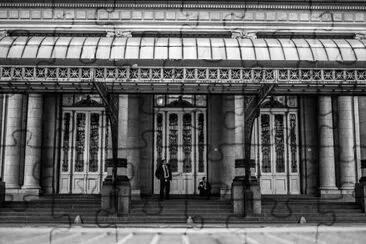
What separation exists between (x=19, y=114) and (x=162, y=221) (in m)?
11.1

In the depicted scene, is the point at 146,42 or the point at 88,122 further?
the point at 88,122

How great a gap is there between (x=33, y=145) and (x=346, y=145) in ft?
53.8

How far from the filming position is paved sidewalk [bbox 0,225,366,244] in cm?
1373

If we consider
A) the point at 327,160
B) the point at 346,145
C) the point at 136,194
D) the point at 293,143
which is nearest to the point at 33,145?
the point at 136,194

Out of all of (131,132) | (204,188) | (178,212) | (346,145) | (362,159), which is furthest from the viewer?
(346,145)

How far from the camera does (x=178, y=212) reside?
21312 mm

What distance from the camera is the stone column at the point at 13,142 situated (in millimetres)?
26359

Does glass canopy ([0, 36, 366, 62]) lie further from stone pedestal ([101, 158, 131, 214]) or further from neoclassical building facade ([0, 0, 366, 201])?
neoclassical building facade ([0, 0, 366, 201])

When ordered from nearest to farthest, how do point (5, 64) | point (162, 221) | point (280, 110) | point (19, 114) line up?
point (5, 64) < point (162, 221) < point (19, 114) < point (280, 110)

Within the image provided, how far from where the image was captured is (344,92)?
66.5ft

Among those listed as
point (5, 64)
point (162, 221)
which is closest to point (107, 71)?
→ point (5, 64)

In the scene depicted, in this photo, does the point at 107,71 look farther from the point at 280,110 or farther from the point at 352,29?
the point at 352,29

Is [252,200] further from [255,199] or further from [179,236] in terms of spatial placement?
[179,236]

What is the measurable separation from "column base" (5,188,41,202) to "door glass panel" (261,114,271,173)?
1217 cm
